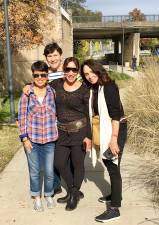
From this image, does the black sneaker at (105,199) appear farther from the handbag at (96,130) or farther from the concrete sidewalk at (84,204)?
the handbag at (96,130)

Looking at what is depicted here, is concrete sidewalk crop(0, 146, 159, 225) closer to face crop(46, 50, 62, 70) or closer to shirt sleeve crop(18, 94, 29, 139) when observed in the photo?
shirt sleeve crop(18, 94, 29, 139)

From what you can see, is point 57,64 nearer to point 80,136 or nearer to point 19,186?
point 80,136

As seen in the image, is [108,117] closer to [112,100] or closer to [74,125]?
[112,100]

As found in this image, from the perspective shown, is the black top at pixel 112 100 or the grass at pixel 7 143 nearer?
the black top at pixel 112 100

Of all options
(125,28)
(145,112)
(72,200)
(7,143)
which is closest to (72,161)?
(72,200)

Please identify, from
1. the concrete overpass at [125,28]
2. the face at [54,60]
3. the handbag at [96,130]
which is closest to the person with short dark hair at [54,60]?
the face at [54,60]

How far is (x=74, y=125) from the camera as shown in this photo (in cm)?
454

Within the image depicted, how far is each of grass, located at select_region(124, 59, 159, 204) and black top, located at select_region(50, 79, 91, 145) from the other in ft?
4.84

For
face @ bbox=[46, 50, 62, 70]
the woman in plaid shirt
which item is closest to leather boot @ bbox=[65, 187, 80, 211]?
the woman in plaid shirt

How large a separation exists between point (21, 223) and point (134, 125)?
3682mm

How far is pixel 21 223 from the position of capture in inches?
167

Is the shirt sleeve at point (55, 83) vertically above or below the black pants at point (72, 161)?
above

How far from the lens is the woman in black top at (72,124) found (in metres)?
4.47

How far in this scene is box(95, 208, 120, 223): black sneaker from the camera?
13.9 feet
